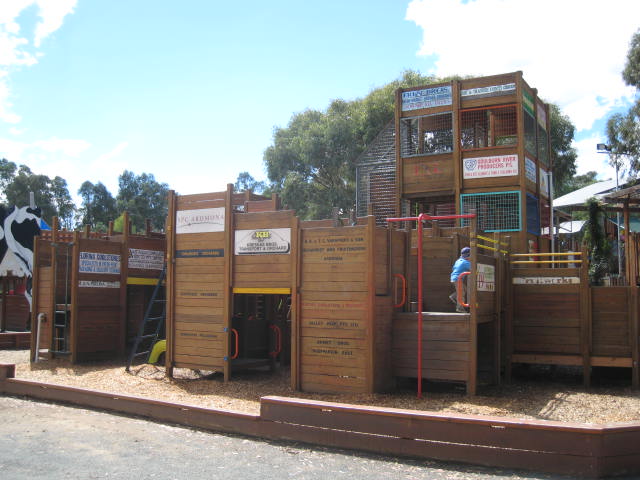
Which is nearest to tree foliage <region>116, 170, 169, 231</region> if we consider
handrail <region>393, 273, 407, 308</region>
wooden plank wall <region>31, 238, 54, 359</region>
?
wooden plank wall <region>31, 238, 54, 359</region>

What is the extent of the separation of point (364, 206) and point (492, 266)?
10.7 m

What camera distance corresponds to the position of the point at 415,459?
21.6ft

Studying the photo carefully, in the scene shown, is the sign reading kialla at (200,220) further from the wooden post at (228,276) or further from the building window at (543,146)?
the building window at (543,146)

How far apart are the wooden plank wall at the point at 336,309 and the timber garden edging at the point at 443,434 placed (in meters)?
2.13

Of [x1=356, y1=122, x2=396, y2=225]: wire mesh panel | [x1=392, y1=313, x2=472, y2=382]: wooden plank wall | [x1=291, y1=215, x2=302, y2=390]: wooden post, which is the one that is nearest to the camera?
[x1=392, y1=313, x2=472, y2=382]: wooden plank wall

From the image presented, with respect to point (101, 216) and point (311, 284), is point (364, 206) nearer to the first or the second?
point (311, 284)

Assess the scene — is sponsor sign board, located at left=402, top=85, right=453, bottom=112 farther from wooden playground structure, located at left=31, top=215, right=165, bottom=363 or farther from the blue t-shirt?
wooden playground structure, located at left=31, top=215, right=165, bottom=363

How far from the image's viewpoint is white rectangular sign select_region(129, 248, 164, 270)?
14992mm

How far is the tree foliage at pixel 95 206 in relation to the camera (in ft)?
225

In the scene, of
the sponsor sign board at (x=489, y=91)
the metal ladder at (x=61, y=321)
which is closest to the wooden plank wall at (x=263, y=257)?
the metal ladder at (x=61, y=321)

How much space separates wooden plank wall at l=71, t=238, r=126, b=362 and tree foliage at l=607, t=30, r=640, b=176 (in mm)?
24954

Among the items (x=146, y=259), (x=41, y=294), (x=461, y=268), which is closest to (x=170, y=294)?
(x=146, y=259)

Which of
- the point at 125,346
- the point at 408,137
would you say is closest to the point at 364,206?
the point at 408,137

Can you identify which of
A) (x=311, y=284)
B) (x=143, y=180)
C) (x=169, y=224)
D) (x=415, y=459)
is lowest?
(x=415, y=459)
